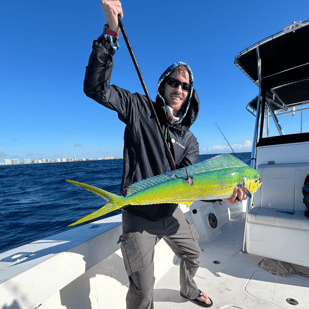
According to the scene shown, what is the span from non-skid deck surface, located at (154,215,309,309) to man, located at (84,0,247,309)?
0.93ft

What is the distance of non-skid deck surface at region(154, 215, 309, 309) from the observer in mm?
2340

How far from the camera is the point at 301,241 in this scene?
105 inches

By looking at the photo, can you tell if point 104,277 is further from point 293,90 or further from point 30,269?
point 293,90

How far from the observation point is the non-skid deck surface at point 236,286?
2.34 m

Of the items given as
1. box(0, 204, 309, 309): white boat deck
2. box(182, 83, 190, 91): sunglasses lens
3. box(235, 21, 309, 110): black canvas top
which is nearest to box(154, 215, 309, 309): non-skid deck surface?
box(0, 204, 309, 309): white boat deck

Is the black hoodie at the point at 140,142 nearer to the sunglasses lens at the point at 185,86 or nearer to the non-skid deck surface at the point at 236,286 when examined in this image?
the sunglasses lens at the point at 185,86

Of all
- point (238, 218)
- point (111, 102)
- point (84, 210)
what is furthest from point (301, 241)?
point (84, 210)

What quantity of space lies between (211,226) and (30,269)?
3585mm

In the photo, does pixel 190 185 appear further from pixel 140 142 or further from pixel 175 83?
pixel 175 83

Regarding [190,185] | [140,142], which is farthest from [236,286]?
[140,142]

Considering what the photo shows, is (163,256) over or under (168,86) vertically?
under

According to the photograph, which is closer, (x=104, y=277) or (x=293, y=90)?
(x=104, y=277)

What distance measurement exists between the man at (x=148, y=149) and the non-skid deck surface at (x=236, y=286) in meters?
0.28

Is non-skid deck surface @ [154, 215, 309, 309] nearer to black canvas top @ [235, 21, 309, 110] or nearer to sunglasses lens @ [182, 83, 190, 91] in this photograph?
sunglasses lens @ [182, 83, 190, 91]
